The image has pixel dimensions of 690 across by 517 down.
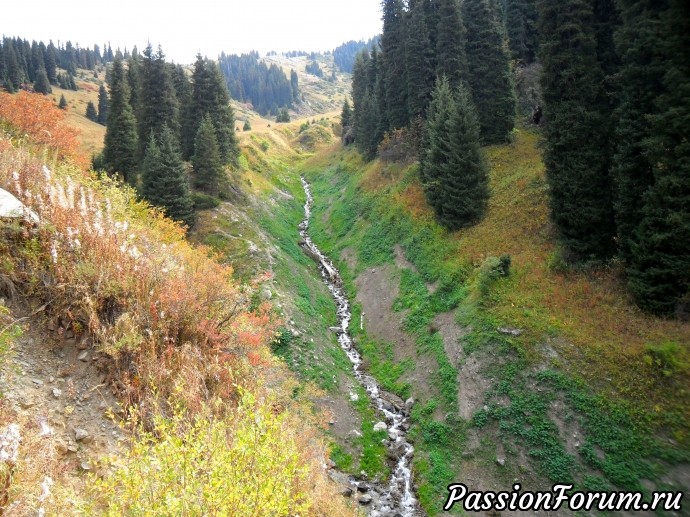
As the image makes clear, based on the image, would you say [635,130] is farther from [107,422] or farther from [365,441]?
[107,422]

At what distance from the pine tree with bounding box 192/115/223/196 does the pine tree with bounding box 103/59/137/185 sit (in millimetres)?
7385

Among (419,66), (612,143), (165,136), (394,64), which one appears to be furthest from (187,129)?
(612,143)

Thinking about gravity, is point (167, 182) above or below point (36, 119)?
below

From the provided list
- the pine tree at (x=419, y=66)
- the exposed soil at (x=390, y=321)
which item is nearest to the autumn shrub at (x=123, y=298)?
the exposed soil at (x=390, y=321)

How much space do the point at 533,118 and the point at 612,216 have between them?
24944 mm

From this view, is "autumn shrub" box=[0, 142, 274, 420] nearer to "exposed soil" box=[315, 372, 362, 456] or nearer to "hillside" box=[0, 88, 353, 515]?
"hillside" box=[0, 88, 353, 515]

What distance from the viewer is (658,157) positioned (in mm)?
18125

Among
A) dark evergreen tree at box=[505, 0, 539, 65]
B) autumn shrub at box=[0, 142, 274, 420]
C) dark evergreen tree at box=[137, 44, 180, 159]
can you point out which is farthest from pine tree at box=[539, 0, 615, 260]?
dark evergreen tree at box=[137, 44, 180, 159]

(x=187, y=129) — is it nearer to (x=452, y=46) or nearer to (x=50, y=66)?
(x=452, y=46)

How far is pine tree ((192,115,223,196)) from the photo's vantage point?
146ft

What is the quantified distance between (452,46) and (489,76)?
524cm

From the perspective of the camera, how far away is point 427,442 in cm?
2069

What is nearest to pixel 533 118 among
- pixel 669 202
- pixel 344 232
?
pixel 344 232

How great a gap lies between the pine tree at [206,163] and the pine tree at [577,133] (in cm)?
3426
